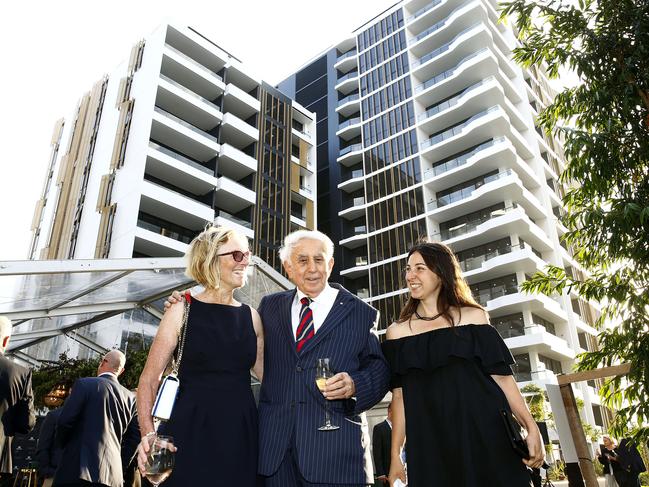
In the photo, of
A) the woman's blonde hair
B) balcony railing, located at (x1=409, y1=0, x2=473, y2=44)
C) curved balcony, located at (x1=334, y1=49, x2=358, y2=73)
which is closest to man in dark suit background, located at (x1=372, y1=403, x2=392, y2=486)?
the woman's blonde hair

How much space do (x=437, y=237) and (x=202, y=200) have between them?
62.4 ft

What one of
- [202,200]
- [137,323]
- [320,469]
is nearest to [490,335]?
[320,469]

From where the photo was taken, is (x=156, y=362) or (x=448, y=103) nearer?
(x=156, y=362)

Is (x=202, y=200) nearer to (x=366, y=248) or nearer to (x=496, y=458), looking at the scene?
(x=366, y=248)

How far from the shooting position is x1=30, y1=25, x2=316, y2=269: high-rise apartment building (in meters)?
32.2

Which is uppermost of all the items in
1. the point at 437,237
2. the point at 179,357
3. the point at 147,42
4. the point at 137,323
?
the point at 147,42

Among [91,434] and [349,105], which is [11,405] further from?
[349,105]

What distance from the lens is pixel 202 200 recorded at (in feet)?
121

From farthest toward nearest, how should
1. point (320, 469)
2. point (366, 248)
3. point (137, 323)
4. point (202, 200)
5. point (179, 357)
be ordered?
point (366, 248), point (202, 200), point (137, 323), point (179, 357), point (320, 469)

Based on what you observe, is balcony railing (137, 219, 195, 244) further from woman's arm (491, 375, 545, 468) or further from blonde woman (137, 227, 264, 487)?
woman's arm (491, 375, 545, 468)

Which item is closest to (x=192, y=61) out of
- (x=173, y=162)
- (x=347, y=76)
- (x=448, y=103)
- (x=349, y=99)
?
(x=173, y=162)

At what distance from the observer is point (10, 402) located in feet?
15.1

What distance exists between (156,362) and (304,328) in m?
0.79

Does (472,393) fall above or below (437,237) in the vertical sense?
below
